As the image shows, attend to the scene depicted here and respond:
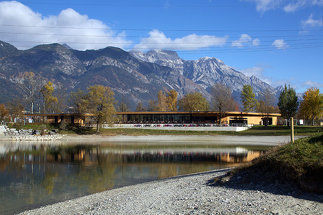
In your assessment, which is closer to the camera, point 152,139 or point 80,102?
point 152,139

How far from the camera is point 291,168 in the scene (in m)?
12.5

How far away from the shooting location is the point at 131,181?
21.4m

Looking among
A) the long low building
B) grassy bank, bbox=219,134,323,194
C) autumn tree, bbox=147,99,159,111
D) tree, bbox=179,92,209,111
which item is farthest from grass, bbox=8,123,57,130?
grassy bank, bbox=219,134,323,194

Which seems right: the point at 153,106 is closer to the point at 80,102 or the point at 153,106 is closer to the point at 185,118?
the point at 185,118

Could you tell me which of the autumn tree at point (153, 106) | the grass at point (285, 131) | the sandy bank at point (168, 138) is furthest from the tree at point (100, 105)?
the autumn tree at point (153, 106)

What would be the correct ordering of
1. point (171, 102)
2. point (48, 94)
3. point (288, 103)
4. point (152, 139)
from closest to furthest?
point (152, 139) → point (288, 103) → point (48, 94) → point (171, 102)

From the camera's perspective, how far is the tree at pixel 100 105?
239ft

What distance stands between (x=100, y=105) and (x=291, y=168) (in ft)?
219

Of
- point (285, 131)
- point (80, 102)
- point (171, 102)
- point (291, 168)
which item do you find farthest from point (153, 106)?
point (291, 168)

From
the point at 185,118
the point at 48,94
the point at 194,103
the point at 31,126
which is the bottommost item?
the point at 31,126

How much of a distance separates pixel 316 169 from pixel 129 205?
25.8ft

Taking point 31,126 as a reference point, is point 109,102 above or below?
above

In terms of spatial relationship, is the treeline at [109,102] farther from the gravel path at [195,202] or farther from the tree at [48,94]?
the gravel path at [195,202]

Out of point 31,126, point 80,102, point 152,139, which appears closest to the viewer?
point 152,139
